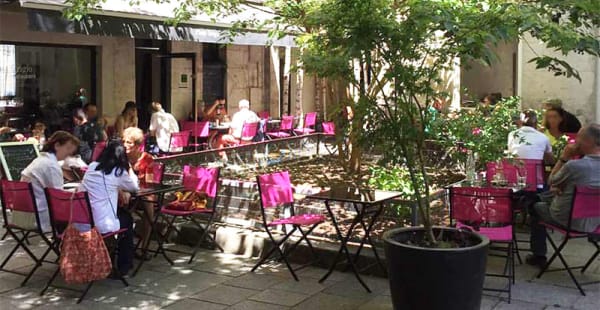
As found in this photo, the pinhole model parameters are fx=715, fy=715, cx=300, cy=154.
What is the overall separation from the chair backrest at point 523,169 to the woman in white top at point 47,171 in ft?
12.9

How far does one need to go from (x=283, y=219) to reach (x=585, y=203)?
2.53 meters

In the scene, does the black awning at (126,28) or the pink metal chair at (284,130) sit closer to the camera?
the black awning at (126,28)

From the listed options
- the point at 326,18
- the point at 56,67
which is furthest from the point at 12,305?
the point at 56,67

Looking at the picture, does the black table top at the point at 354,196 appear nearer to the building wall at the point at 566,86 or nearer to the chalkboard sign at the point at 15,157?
the chalkboard sign at the point at 15,157

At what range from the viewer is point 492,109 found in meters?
8.80

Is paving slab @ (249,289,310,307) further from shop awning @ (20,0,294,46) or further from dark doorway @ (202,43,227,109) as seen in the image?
dark doorway @ (202,43,227,109)

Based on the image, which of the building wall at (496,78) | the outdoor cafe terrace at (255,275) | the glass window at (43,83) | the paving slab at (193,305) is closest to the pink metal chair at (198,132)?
the glass window at (43,83)

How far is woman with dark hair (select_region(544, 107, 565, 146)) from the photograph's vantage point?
813cm

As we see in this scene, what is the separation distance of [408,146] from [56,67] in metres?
9.05

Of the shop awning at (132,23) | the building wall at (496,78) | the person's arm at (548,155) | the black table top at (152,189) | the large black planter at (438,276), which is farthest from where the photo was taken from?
the building wall at (496,78)

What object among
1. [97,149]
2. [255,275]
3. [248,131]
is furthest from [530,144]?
[248,131]

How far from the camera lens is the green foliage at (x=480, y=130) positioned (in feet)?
18.6

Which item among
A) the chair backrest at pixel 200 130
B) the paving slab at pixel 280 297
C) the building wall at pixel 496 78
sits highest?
the building wall at pixel 496 78

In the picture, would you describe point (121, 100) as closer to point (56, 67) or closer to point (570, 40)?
point (56, 67)
